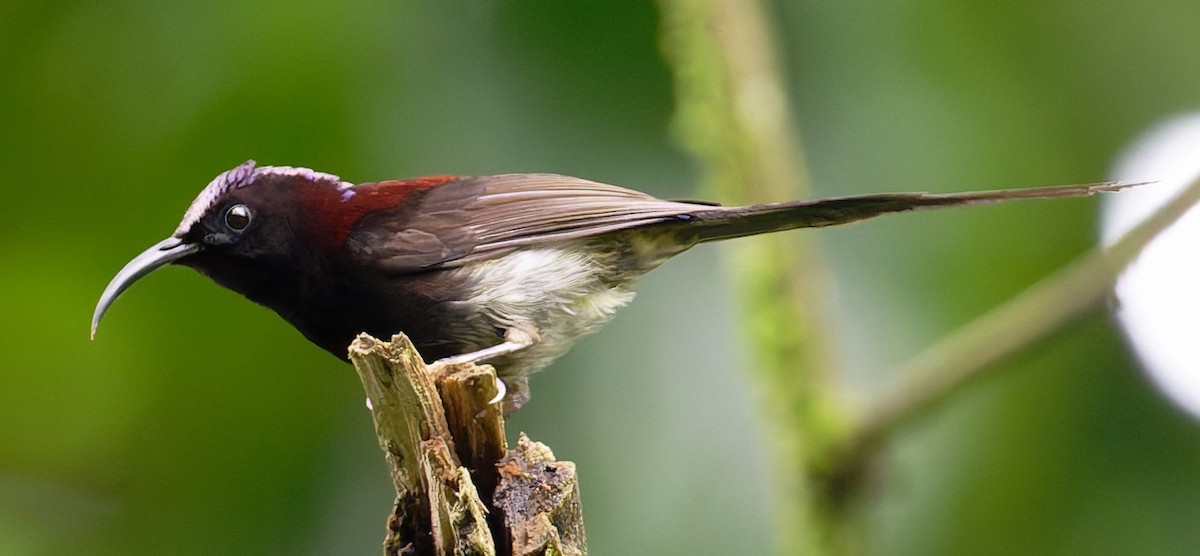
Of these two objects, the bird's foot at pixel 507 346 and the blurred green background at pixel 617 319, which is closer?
the bird's foot at pixel 507 346

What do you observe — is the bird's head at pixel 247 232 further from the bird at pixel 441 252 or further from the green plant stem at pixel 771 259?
the green plant stem at pixel 771 259

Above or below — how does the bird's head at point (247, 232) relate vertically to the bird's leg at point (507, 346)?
above

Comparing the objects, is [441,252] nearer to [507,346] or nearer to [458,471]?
[507,346]

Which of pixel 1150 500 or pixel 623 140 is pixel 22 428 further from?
pixel 1150 500

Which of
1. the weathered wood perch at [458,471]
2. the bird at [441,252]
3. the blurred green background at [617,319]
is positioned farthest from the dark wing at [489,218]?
the weathered wood perch at [458,471]

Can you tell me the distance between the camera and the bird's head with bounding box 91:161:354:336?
3.41 m

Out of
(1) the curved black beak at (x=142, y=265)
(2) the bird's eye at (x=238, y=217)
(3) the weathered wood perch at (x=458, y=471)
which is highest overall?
(2) the bird's eye at (x=238, y=217)

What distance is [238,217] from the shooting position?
3.47 m

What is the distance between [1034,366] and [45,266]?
4.05 m

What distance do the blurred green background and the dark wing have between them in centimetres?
76

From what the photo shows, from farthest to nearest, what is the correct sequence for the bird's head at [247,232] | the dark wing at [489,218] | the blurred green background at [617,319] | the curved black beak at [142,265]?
1. the blurred green background at [617,319]
2. the dark wing at [489,218]
3. the bird's head at [247,232]
4. the curved black beak at [142,265]

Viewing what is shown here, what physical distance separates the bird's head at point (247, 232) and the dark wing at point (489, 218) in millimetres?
153

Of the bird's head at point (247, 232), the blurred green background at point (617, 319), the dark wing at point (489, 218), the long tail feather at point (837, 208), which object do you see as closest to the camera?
the long tail feather at point (837, 208)

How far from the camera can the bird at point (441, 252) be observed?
3.46 metres
